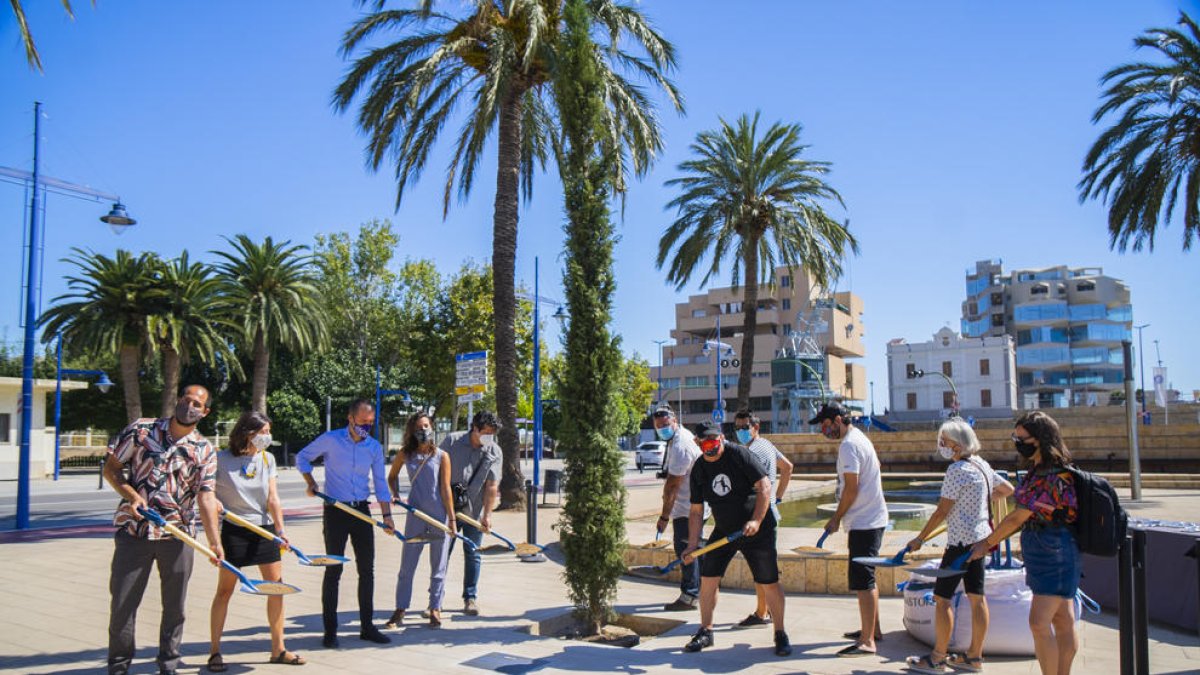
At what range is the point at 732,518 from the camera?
6.51m

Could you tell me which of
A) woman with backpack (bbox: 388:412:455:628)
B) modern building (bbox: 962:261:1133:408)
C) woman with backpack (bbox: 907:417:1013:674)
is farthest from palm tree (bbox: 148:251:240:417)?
modern building (bbox: 962:261:1133:408)

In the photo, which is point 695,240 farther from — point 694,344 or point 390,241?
point 694,344

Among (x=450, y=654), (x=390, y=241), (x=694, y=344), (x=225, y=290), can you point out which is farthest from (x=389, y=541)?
(x=694, y=344)

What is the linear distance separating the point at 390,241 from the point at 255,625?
45.1 metres

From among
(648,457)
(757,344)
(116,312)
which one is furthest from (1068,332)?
(116,312)

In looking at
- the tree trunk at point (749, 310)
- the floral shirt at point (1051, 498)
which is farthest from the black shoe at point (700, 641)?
the tree trunk at point (749, 310)

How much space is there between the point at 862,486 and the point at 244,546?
446 centimetres

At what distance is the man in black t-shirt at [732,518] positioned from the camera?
20.8ft

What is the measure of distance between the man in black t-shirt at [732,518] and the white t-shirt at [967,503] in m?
1.27

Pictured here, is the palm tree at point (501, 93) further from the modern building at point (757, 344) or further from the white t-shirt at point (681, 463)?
the modern building at point (757, 344)

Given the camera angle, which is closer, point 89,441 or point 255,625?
point 255,625

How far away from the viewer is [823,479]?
25141 mm

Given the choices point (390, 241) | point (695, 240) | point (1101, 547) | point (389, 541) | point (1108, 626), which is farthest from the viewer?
point (390, 241)

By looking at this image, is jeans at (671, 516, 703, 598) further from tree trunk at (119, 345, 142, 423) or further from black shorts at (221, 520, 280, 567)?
tree trunk at (119, 345, 142, 423)
